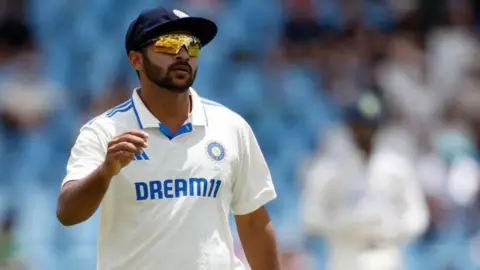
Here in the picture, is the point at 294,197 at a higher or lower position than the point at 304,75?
lower

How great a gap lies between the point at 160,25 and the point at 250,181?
654 millimetres

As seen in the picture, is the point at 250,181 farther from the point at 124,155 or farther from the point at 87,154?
the point at 124,155

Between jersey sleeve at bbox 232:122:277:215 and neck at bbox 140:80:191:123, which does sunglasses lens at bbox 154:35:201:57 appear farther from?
jersey sleeve at bbox 232:122:277:215

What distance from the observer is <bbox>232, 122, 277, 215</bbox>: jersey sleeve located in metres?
4.34

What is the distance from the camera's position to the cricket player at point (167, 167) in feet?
13.4

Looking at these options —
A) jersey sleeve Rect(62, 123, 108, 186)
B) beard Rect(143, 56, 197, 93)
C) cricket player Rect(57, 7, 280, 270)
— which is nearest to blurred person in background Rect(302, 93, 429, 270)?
cricket player Rect(57, 7, 280, 270)

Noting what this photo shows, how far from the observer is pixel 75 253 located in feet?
29.1

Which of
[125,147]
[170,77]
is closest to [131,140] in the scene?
[125,147]

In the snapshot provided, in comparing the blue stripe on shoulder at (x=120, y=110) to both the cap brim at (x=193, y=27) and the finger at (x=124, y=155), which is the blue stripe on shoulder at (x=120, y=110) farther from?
the finger at (x=124, y=155)

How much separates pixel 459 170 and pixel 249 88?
1.88 meters

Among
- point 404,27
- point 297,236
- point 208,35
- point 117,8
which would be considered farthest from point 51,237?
point 208,35

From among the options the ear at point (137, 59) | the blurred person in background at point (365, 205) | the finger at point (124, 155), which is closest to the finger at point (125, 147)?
the finger at point (124, 155)

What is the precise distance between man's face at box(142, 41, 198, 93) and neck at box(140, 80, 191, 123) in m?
0.07

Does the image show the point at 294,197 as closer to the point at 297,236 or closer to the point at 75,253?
the point at 297,236
